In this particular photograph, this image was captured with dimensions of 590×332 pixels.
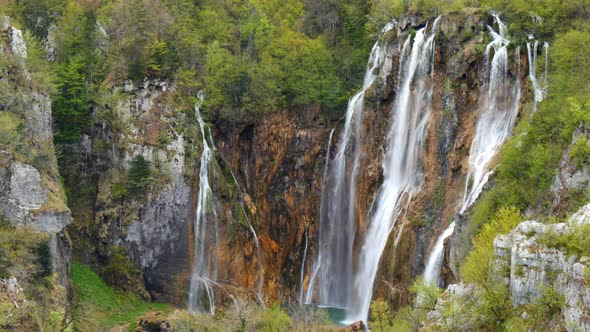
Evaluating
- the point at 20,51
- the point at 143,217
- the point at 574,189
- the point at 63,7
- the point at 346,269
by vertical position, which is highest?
the point at 63,7

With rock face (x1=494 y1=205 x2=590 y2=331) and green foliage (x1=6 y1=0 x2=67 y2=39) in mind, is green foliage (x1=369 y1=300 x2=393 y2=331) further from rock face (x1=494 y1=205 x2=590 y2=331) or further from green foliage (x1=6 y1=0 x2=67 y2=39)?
green foliage (x1=6 y1=0 x2=67 y2=39)

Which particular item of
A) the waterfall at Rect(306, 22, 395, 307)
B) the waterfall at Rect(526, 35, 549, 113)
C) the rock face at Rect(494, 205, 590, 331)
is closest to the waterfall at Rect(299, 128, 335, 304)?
the waterfall at Rect(306, 22, 395, 307)

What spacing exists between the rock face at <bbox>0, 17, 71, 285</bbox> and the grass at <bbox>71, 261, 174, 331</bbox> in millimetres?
2562

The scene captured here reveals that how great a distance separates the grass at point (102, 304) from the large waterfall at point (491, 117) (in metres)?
16.4

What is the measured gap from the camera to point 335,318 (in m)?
33.9

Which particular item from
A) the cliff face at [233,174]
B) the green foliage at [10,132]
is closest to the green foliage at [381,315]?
the cliff face at [233,174]

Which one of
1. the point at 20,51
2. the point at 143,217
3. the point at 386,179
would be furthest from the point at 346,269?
the point at 20,51

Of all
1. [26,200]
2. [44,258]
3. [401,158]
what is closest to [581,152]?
[401,158]

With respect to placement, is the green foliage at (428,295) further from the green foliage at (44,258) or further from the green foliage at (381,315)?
the green foliage at (44,258)

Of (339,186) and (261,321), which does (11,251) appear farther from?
(339,186)

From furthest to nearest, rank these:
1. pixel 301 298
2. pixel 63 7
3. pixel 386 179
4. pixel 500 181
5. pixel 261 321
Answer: pixel 63 7 → pixel 301 298 → pixel 386 179 → pixel 261 321 → pixel 500 181

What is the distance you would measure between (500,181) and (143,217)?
2104 cm

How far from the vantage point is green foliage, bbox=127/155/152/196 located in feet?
121

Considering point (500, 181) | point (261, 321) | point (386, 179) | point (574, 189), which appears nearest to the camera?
point (574, 189)
